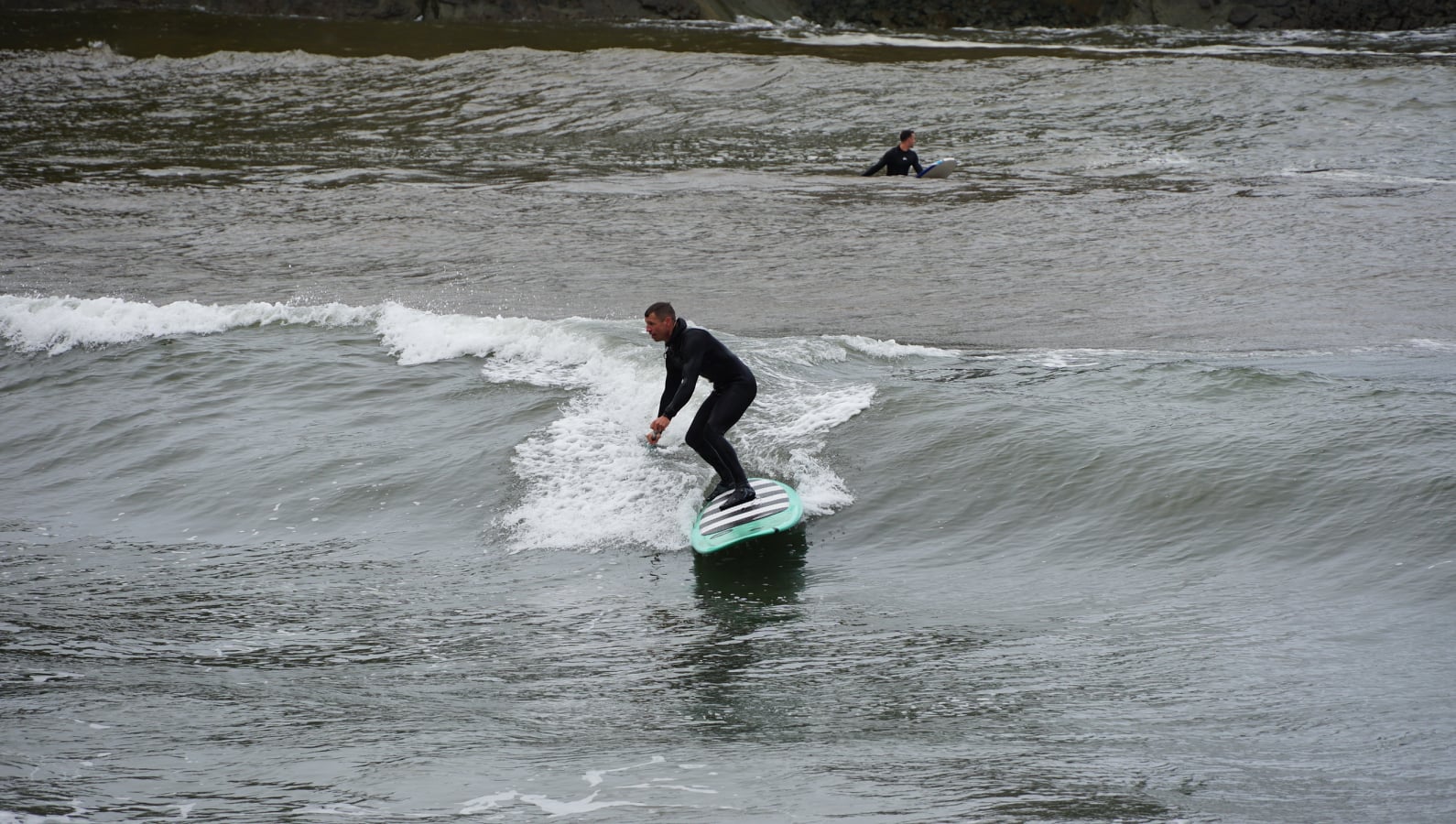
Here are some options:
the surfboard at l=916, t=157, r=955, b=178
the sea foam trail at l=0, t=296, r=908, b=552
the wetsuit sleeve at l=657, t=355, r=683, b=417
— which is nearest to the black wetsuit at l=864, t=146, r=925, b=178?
the surfboard at l=916, t=157, r=955, b=178

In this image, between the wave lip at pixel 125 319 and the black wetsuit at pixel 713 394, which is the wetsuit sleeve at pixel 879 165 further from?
the black wetsuit at pixel 713 394

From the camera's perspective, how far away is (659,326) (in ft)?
29.8

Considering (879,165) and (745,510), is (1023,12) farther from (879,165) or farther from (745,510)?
(745,510)

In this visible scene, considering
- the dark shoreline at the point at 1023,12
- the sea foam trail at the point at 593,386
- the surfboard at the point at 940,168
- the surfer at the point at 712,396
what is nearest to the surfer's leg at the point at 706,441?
the surfer at the point at 712,396

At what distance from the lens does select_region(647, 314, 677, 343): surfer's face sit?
9.03 m

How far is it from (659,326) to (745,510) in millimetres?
1498

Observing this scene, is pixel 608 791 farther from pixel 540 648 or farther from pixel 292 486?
pixel 292 486

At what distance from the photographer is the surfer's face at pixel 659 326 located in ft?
29.6

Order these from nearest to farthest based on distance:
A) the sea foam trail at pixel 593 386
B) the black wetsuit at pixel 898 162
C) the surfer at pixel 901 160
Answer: the sea foam trail at pixel 593 386
the surfer at pixel 901 160
the black wetsuit at pixel 898 162

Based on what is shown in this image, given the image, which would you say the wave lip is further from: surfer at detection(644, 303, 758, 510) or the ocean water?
surfer at detection(644, 303, 758, 510)

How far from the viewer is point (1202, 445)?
957 cm

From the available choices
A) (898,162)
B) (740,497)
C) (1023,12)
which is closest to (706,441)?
(740,497)

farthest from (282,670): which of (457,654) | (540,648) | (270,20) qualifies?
(270,20)

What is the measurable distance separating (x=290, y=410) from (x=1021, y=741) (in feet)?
28.1
